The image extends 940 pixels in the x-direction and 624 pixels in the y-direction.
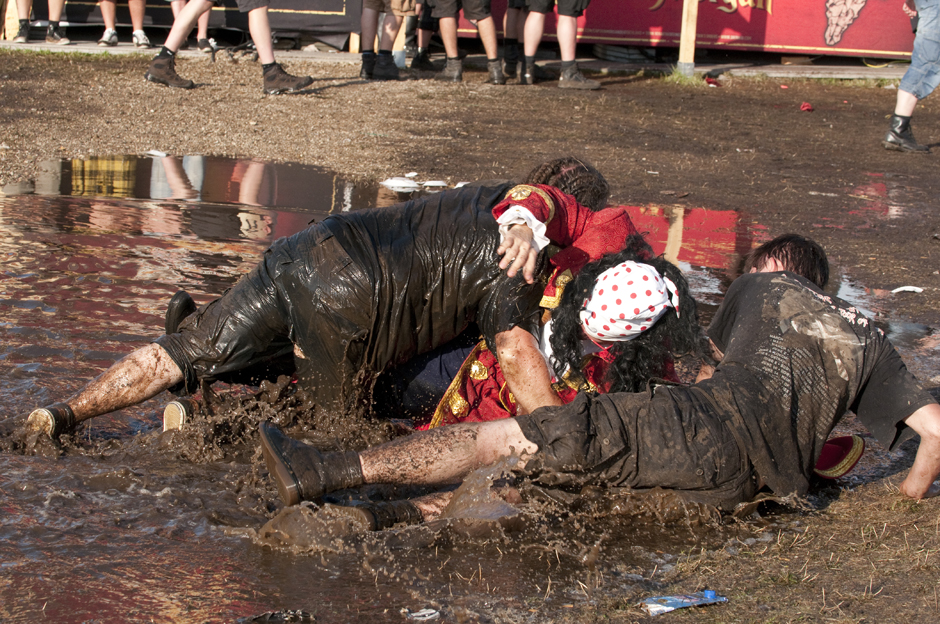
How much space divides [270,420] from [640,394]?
1435 mm

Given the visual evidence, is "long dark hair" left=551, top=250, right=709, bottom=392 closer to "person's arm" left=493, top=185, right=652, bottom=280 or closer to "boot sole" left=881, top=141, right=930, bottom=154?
"person's arm" left=493, top=185, right=652, bottom=280

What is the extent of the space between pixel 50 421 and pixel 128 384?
280 mm

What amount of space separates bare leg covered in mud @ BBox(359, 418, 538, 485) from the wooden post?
10.4 metres

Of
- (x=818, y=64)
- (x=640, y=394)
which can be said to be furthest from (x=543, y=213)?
(x=818, y=64)

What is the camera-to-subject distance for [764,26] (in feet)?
42.9

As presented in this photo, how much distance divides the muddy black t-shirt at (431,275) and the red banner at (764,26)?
400 inches

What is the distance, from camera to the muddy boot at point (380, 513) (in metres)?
2.64

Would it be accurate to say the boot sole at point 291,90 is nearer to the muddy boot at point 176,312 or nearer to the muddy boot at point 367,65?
the muddy boot at point 367,65

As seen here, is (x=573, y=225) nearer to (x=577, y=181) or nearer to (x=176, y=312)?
(x=577, y=181)

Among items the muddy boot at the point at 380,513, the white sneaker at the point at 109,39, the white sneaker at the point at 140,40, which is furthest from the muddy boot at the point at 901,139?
the white sneaker at the point at 109,39

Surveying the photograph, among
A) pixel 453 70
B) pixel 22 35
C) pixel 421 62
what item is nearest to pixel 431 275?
pixel 453 70

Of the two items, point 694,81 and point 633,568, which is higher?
point 694,81

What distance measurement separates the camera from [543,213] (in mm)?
2977

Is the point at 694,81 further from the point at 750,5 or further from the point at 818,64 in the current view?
the point at 818,64
